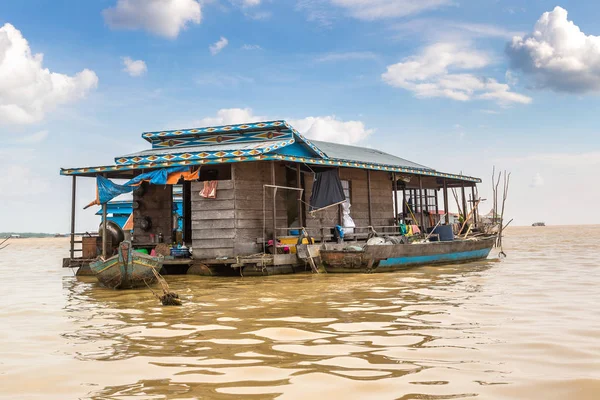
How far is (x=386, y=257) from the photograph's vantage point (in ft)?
47.9

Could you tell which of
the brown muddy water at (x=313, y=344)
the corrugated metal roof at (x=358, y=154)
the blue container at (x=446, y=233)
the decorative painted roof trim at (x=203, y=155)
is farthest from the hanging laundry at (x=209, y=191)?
the blue container at (x=446, y=233)

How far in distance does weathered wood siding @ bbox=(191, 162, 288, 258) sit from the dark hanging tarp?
2.57 meters

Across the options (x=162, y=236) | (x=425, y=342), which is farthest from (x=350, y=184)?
(x=425, y=342)

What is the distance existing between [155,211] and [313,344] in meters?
12.3

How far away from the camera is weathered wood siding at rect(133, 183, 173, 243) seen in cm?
1703

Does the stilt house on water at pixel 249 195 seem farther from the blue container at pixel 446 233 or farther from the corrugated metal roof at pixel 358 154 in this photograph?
the blue container at pixel 446 233

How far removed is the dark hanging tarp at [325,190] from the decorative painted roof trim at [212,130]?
7.02ft

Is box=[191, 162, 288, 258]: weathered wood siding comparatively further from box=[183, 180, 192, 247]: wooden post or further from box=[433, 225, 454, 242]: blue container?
box=[433, 225, 454, 242]: blue container

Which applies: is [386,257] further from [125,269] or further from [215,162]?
[125,269]

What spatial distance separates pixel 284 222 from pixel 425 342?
10.9 meters

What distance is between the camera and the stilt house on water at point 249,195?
1470 centimetres

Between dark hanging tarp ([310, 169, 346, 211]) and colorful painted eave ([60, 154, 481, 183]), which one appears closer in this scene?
colorful painted eave ([60, 154, 481, 183])

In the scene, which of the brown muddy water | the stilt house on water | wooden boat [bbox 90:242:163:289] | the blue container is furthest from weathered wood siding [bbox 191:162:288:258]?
the blue container

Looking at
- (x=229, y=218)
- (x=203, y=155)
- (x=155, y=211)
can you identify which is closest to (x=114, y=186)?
(x=155, y=211)
